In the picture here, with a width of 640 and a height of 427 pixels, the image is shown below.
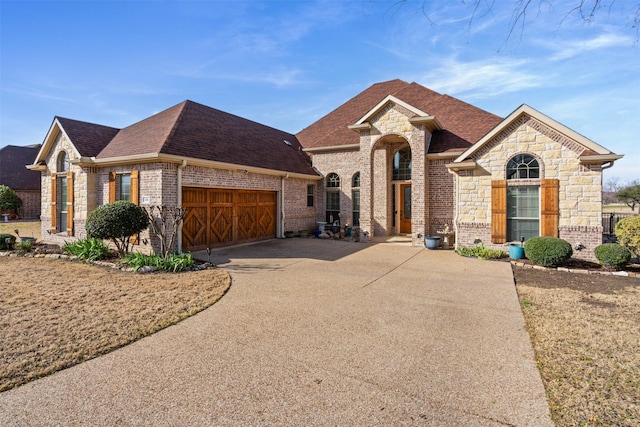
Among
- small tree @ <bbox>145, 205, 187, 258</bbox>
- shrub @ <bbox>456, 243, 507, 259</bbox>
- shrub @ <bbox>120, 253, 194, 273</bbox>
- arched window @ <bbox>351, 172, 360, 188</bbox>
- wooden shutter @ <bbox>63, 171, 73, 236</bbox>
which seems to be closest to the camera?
shrub @ <bbox>120, 253, 194, 273</bbox>

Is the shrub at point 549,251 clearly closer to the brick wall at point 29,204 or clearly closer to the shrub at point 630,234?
the shrub at point 630,234

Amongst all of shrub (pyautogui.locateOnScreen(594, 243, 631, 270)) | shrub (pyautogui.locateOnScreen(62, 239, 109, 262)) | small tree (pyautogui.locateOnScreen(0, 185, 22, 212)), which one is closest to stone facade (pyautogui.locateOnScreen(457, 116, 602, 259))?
shrub (pyautogui.locateOnScreen(594, 243, 631, 270))

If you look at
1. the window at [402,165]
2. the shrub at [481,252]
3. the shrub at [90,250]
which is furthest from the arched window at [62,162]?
the shrub at [481,252]

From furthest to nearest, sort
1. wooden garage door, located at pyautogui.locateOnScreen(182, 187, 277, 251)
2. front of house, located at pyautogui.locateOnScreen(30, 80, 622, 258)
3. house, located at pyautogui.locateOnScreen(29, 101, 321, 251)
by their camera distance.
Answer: wooden garage door, located at pyautogui.locateOnScreen(182, 187, 277, 251)
house, located at pyautogui.locateOnScreen(29, 101, 321, 251)
front of house, located at pyautogui.locateOnScreen(30, 80, 622, 258)

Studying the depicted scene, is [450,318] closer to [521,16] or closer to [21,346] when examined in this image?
[521,16]

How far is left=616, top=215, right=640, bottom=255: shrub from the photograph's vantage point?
884 cm

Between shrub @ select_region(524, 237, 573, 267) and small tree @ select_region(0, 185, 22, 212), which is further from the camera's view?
small tree @ select_region(0, 185, 22, 212)

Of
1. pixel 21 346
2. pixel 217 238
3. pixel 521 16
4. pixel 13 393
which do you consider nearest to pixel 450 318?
pixel 521 16

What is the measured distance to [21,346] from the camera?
4.33 meters

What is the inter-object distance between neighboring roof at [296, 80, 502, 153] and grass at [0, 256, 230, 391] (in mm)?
10736

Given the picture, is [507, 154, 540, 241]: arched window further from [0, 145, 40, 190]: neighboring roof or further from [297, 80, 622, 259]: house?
[0, 145, 40, 190]: neighboring roof

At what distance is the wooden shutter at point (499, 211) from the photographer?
435 inches

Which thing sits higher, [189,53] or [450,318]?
[189,53]

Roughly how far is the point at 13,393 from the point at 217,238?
31.5 feet
